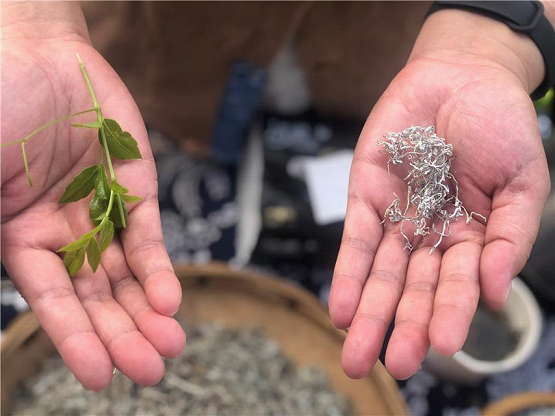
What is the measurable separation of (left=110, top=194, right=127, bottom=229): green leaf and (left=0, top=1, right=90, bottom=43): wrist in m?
0.27

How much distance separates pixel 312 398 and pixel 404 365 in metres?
0.46

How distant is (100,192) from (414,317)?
403mm

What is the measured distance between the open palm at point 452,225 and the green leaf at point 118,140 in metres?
0.30

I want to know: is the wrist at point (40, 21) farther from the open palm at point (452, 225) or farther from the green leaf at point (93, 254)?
the open palm at point (452, 225)

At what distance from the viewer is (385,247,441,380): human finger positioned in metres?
0.62

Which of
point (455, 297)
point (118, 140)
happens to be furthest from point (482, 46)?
point (118, 140)

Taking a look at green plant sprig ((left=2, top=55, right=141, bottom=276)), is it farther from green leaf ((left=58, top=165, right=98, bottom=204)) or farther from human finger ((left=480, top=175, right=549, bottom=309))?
human finger ((left=480, top=175, right=549, bottom=309))

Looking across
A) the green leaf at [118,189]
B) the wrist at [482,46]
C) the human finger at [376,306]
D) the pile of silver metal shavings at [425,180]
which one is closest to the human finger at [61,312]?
the green leaf at [118,189]

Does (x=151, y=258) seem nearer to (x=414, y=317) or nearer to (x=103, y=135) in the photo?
(x=103, y=135)

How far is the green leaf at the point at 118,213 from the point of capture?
713 mm

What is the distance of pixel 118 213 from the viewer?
2.36 ft

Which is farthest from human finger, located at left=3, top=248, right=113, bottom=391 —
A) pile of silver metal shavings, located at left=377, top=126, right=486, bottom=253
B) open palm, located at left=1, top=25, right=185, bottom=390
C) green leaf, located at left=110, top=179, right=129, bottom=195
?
pile of silver metal shavings, located at left=377, top=126, right=486, bottom=253

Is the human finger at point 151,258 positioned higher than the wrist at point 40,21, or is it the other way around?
the wrist at point 40,21

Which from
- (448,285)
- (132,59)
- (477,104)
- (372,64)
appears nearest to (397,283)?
(448,285)
